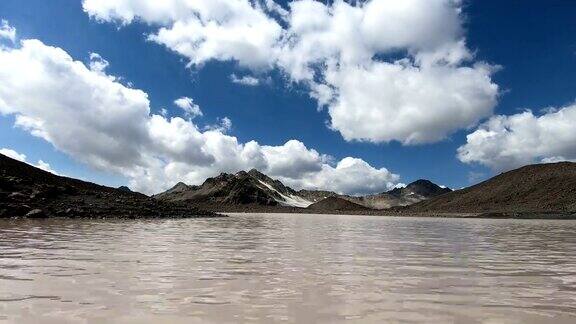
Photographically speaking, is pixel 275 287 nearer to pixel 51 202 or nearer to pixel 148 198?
pixel 51 202

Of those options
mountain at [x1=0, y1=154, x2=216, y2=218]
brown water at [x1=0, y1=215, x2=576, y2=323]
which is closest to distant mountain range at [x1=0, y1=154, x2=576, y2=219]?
mountain at [x1=0, y1=154, x2=216, y2=218]

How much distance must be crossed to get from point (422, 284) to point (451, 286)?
0.54 m

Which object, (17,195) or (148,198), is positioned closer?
(17,195)

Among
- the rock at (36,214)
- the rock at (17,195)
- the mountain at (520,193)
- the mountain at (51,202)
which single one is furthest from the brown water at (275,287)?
the mountain at (520,193)

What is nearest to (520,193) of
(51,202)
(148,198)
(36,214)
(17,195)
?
(148,198)

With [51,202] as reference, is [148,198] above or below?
above

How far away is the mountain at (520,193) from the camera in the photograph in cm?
12419

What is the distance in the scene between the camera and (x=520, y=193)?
469ft

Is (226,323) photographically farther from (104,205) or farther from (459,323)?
(104,205)

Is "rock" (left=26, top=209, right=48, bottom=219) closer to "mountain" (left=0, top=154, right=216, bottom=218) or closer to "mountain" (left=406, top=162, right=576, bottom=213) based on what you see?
"mountain" (left=0, top=154, right=216, bottom=218)

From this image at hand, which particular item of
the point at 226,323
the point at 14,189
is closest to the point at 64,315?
the point at 226,323

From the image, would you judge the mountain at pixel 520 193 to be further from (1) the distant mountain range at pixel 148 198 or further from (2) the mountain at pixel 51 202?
(2) the mountain at pixel 51 202

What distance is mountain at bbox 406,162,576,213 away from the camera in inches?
4889

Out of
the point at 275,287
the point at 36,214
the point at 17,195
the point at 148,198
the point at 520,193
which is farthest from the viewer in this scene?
the point at 520,193
